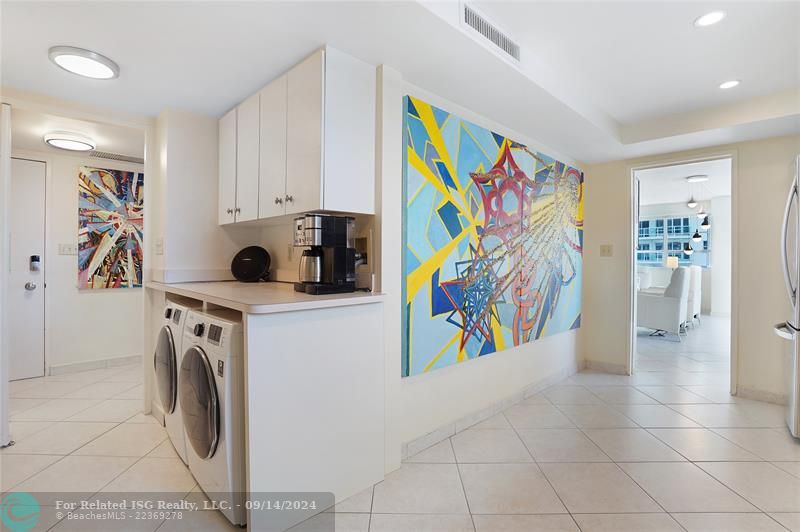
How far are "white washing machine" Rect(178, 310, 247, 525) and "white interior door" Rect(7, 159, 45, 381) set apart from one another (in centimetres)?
295

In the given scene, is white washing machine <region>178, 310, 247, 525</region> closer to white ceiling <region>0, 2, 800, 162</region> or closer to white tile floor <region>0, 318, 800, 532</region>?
white tile floor <region>0, 318, 800, 532</region>

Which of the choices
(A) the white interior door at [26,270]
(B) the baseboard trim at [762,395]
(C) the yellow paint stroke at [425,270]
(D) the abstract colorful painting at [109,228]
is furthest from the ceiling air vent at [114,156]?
(B) the baseboard trim at [762,395]

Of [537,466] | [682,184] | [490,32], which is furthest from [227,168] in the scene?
[682,184]

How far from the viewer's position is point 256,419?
4.87 feet

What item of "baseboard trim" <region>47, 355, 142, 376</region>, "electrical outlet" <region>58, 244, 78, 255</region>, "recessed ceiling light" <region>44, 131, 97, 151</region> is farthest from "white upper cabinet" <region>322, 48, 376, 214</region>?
"baseboard trim" <region>47, 355, 142, 376</region>

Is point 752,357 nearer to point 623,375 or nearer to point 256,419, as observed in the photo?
point 623,375

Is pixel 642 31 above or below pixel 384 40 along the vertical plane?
above

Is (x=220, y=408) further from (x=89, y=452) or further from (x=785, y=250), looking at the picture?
(x=785, y=250)

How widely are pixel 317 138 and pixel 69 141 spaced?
2700 millimetres

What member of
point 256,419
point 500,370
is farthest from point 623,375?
point 256,419

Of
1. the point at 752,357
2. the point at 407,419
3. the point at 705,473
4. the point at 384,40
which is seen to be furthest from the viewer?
the point at 752,357

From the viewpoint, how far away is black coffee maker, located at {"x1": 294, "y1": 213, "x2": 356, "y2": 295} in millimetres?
1871

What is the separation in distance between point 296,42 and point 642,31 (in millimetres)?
1846

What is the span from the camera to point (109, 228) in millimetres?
3934
